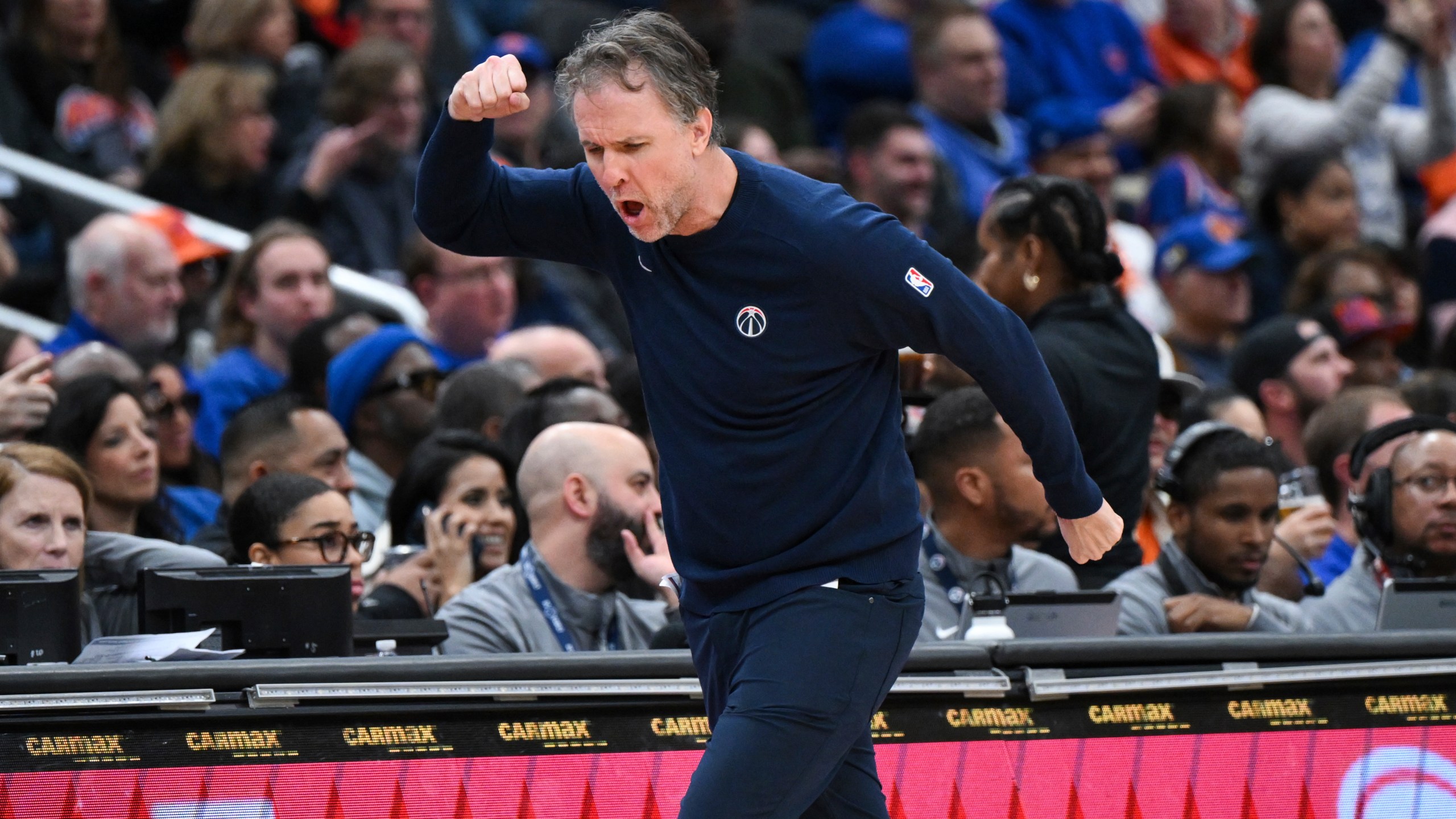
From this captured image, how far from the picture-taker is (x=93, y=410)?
19.2ft

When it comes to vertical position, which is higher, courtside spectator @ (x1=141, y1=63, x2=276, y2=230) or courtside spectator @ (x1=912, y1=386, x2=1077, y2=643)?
courtside spectator @ (x1=141, y1=63, x2=276, y2=230)

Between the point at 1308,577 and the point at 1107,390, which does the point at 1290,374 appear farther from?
the point at 1107,390

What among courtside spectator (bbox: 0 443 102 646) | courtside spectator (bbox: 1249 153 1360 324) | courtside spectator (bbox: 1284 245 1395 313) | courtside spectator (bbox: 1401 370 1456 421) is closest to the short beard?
courtside spectator (bbox: 0 443 102 646)

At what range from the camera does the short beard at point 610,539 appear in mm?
5199

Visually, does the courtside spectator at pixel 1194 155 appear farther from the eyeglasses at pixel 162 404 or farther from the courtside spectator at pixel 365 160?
the eyeglasses at pixel 162 404

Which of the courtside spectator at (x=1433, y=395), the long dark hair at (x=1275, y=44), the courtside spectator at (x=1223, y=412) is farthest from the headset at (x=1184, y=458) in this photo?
the long dark hair at (x=1275, y=44)

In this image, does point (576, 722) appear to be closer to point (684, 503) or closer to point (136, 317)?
point (684, 503)

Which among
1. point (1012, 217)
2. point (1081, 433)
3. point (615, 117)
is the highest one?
point (615, 117)

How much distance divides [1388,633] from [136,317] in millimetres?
4950

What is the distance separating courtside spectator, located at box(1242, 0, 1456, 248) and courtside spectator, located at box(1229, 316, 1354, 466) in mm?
2499

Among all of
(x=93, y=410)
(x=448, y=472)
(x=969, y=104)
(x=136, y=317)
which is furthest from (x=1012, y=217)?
(x=969, y=104)

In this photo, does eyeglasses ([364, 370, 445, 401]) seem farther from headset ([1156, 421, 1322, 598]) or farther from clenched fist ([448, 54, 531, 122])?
clenched fist ([448, 54, 531, 122])

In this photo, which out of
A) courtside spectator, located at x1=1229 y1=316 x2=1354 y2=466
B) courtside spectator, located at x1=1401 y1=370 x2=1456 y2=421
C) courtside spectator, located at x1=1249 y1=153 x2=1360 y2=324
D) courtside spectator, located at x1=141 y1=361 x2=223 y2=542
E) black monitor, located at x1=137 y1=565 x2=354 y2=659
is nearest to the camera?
black monitor, located at x1=137 y1=565 x2=354 y2=659

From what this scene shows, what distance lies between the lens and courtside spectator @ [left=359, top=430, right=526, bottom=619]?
220 inches
